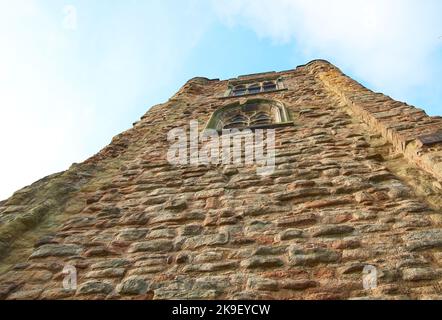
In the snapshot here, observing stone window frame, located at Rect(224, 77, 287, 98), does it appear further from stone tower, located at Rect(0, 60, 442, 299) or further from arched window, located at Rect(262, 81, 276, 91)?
stone tower, located at Rect(0, 60, 442, 299)

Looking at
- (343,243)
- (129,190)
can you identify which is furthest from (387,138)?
(129,190)

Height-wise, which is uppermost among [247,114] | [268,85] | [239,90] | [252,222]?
[268,85]

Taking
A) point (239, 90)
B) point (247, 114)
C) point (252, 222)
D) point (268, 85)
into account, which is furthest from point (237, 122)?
point (252, 222)

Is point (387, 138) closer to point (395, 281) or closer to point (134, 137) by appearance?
point (395, 281)

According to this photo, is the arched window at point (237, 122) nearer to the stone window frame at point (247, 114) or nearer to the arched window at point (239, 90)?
the stone window frame at point (247, 114)

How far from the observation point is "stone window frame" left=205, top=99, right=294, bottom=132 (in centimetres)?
794

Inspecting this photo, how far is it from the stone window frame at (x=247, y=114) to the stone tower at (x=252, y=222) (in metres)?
1.60

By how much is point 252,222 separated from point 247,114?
17.1 ft

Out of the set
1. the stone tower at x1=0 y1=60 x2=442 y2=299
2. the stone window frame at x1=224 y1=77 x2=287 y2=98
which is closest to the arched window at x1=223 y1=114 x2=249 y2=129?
the stone window frame at x1=224 y1=77 x2=287 y2=98

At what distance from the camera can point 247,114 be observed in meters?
8.74

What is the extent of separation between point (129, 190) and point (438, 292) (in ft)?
11.7

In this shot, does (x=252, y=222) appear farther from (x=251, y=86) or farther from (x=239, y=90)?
(x=251, y=86)

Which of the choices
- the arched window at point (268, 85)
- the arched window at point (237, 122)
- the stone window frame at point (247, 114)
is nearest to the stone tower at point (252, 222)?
the stone window frame at point (247, 114)

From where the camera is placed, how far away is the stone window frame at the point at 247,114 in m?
7.94
